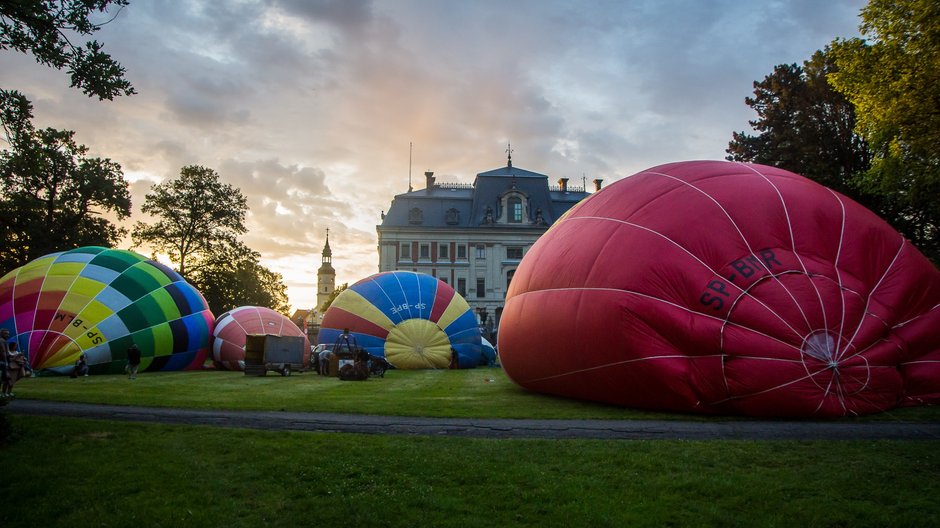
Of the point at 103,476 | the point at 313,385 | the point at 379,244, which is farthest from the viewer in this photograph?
the point at 379,244

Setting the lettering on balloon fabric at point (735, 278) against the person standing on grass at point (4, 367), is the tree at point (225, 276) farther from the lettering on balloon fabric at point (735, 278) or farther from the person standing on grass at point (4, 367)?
the lettering on balloon fabric at point (735, 278)

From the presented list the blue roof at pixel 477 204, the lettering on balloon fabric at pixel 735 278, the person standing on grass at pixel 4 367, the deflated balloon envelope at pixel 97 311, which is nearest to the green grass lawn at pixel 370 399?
the person standing on grass at pixel 4 367

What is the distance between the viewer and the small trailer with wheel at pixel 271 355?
2283cm

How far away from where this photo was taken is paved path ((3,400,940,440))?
8484 mm

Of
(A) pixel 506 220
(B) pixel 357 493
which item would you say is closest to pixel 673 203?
(B) pixel 357 493

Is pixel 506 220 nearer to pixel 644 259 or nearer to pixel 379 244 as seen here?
pixel 379 244

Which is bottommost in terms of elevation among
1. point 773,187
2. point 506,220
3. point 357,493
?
point 357,493

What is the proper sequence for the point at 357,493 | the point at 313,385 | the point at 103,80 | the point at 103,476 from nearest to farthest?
the point at 357,493 < the point at 103,476 < the point at 103,80 < the point at 313,385

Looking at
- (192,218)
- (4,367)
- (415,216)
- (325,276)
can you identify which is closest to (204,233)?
(192,218)

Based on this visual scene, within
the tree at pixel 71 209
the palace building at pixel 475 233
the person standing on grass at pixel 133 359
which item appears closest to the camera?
the person standing on grass at pixel 133 359

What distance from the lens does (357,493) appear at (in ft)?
20.5

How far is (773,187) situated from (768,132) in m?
15.0

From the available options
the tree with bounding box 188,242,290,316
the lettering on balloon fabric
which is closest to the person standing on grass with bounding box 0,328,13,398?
the lettering on balloon fabric

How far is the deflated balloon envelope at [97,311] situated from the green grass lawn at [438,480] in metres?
12.7
